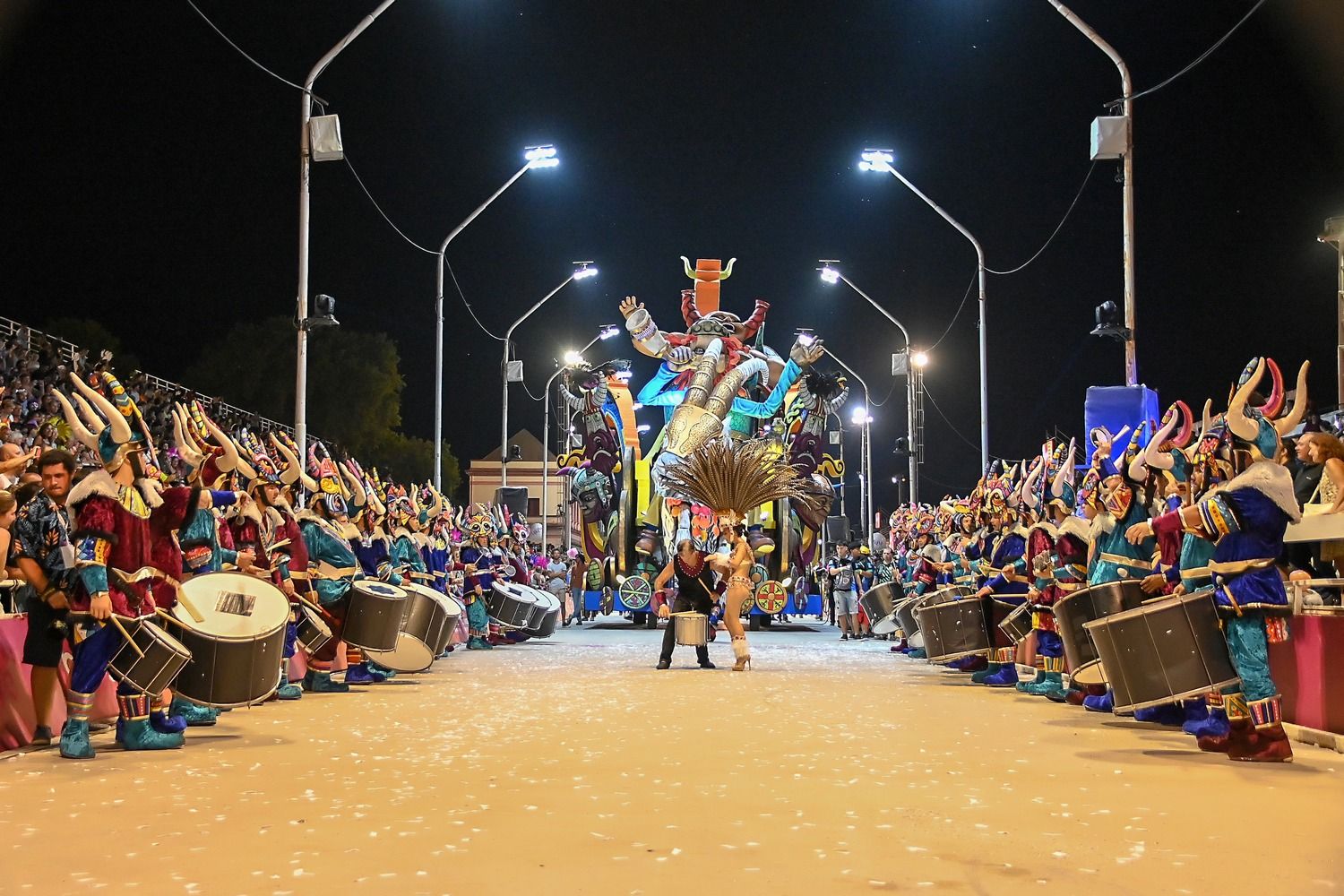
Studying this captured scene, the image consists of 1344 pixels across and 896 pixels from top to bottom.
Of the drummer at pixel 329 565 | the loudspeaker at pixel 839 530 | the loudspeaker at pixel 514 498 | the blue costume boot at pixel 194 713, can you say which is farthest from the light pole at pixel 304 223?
the loudspeaker at pixel 839 530

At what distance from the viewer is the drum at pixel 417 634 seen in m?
16.9

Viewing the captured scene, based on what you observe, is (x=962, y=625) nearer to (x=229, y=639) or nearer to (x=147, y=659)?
(x=229, y=639)

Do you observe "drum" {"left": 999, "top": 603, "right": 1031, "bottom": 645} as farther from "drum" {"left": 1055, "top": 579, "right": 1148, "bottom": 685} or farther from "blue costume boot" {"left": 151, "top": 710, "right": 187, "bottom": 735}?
"blue costume boot" {"left": 151, "top": 710, "right": 187, "bottom": 735}

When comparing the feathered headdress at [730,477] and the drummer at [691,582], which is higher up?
the feathered headdress at [730,477]

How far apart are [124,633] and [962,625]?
10029 millimetres

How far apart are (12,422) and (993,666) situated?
14847mm

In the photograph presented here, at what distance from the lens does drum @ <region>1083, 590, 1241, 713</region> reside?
412 inches

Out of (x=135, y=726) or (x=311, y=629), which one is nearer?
(x=135, y=726)

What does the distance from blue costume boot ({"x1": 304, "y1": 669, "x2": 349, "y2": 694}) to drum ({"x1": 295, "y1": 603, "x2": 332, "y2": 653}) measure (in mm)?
743

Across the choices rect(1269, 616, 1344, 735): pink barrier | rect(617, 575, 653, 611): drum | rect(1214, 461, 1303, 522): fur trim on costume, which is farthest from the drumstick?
rect(617, 575, 653, 611): drum

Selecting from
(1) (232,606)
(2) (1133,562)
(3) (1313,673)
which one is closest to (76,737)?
(1) (232,606)

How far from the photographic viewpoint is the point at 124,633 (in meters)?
10.5

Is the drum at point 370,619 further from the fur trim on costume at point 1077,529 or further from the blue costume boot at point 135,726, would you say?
Result: the fur trim on costume at point 1077,529

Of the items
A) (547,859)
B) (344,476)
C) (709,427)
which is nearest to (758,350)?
(709,427)
